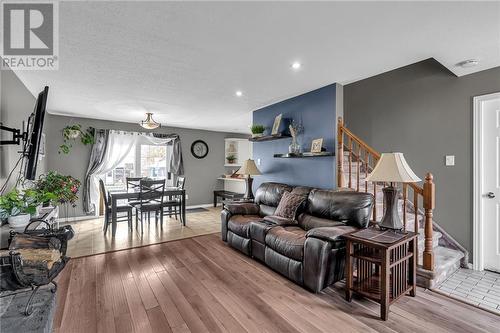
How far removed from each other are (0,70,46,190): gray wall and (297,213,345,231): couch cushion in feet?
11.1

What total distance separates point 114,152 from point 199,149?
7.47 ft

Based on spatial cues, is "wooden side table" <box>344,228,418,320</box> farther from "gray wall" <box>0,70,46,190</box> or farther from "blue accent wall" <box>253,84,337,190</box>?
"gray wall" <box>0,70,46,190</box>

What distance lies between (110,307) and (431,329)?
267 centimetres

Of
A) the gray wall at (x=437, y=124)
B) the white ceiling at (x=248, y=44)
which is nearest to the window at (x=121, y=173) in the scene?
the white ceiling at (x=248, y=44)

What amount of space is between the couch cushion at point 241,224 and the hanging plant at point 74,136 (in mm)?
4016

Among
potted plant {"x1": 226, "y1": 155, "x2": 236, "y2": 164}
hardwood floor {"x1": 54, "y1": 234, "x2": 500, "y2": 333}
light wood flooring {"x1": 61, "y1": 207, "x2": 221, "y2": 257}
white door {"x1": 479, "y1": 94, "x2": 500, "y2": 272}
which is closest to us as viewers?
hardwood floor {"x1": 54, "y1": 234, "x2": 500, "y2": 333}

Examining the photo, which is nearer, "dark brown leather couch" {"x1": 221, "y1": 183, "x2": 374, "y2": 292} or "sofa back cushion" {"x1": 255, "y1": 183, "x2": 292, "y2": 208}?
"dark brown leather couch" {"x1": 221, "y1": 183, "x2": 374, "y2": 292}

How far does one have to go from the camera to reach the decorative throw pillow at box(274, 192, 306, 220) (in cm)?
323

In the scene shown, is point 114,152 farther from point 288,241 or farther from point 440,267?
point 440,267

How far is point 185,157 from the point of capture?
6.94 metres

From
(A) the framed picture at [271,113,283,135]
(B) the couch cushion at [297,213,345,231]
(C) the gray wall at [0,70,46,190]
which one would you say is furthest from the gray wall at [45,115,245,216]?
(B) the couch cushion at [297,213,345,231]

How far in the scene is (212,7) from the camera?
167cm

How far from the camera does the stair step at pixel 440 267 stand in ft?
8.13

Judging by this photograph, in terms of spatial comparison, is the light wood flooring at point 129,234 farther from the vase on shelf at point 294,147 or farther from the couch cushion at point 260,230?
the vase on shelf at point 294,147
